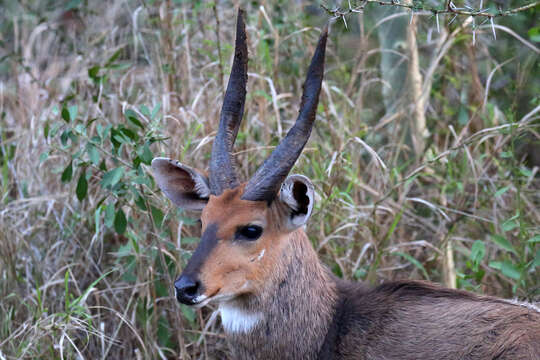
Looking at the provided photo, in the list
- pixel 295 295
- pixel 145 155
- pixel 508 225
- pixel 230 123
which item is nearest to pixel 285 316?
pixel 295 295

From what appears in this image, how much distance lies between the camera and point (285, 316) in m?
3.56

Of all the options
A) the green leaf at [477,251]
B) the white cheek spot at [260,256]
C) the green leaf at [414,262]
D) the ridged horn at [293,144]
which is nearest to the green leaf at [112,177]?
the ridged horn at [293,144]

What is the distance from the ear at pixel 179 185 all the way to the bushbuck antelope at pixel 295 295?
0.08 m

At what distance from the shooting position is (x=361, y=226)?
482 cm

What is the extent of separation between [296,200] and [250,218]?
24 centimetres

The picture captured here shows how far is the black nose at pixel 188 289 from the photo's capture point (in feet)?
10.6

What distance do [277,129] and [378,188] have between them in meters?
0.85

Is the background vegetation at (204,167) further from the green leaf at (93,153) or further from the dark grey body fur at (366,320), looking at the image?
the dark grey body fur at (366,320)

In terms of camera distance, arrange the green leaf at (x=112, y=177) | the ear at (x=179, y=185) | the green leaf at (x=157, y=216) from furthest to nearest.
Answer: the green leaf at (x=157, y=216) → the green leaf at (x=112, y=177) → the ear at (x=179, y=185)

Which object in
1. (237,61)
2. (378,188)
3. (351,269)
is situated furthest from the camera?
(378,188)

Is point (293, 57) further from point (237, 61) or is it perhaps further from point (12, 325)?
point (12, 325)

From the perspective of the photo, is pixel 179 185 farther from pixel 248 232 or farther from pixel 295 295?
pixel 295 295

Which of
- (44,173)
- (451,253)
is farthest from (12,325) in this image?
(451,253)

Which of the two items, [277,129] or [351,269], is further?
[277,129]
